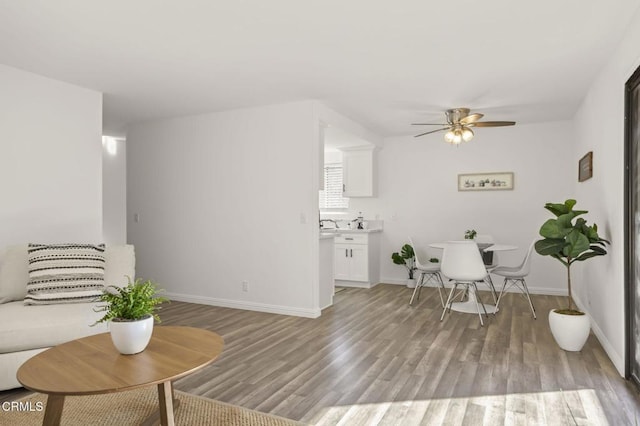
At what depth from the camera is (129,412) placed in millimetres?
2406

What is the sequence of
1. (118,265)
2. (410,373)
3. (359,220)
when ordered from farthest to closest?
(359,220), (118,265), (410,373)

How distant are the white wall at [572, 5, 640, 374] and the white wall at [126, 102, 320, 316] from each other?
9.02 ft

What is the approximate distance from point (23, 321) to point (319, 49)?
2.84m

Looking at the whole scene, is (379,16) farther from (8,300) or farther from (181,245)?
(181,245)

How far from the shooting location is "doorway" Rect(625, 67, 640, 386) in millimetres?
2773

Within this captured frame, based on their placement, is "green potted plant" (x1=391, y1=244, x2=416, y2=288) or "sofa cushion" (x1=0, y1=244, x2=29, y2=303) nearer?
"sofa cushion" (x1=0, y1=244, x2=29, y2=303)

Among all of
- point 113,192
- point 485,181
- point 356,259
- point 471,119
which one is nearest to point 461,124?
point 471,119

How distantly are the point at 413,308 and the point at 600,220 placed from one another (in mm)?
2229

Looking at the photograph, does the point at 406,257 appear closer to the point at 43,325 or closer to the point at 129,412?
the point at 129,412

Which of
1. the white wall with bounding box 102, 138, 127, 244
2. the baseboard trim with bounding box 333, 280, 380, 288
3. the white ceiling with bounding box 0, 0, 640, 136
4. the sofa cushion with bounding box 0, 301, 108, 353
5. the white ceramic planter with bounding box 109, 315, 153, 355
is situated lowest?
the baseboard trim with bounding box 333, 280, 380, 288

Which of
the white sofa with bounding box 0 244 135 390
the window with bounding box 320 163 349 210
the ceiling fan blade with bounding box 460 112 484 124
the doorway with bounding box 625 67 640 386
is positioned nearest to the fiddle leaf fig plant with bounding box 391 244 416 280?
the window with bounding box 320 163 349 210

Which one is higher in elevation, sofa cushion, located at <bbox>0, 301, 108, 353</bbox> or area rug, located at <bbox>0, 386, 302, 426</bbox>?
sofa cushion, located at <bbox>0, 301, 108, 353</bbox>

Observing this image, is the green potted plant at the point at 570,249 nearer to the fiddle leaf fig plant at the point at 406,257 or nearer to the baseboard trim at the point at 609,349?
the baseboard trim at the point at 609,349

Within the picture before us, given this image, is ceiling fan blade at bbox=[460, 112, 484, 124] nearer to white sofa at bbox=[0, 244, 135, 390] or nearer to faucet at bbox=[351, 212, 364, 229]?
faucet at bbox=[351, 212, 364, 229]
